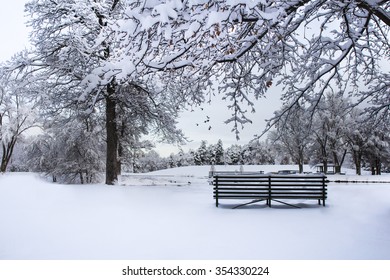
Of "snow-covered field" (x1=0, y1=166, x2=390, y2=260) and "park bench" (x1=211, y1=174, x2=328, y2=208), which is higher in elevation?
"park bench" (x1=211, y1=174, x2=328, y2=208)

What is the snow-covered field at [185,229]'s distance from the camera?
469 cm

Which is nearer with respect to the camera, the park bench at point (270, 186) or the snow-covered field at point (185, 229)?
the snow-covered field at point (185, 229)

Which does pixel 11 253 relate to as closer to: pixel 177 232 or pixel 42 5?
pixel 177 232

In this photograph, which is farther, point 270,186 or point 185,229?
point 270,186

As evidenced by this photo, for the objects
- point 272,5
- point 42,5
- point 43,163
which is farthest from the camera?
point 43,163

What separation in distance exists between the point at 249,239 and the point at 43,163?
22.5 metres

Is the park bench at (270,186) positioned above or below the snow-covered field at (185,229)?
above

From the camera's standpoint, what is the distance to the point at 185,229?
6.03m

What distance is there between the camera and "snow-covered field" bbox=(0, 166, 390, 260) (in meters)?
4.69

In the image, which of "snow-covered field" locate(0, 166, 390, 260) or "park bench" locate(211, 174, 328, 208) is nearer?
"snow-covered field" locate(0, 166, 390, 260)

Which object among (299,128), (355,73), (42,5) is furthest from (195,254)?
(42,5)

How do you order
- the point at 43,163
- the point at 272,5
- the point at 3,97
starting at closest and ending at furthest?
1. the point at 272,5
2. the point at 3,97
3. the point at 43,163

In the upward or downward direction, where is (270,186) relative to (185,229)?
upward

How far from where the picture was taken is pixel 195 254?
181 inches
